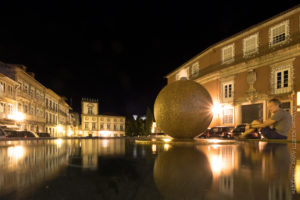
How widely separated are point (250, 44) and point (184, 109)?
1995 centimetres

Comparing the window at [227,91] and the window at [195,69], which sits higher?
the window at [195,69]

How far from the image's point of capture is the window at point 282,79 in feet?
59.0

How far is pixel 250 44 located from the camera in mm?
22234

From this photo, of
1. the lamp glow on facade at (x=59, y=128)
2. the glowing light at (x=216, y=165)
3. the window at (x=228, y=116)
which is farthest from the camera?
the lamp glow on facade at (x=59, y=128)

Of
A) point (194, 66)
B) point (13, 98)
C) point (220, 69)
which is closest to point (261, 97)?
point (220, 69)

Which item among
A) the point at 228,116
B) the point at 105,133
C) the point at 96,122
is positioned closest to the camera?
the point at 228,116

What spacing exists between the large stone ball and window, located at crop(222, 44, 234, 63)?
1942 centimetres

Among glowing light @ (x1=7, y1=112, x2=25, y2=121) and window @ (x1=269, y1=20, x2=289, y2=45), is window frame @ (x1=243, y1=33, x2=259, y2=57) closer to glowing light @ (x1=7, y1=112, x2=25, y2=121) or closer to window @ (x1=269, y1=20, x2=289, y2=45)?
window @ (x1=269, y1=20, x2=289, y2=45)

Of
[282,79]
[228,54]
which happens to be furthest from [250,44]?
[282,79]

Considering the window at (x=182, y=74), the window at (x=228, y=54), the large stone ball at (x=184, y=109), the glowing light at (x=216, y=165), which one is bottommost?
the glowing light at (x=216, y=165)

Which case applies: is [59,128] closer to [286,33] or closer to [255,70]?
[255,70]

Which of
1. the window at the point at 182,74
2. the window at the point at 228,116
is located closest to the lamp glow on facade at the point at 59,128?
the window at the point at 182,74

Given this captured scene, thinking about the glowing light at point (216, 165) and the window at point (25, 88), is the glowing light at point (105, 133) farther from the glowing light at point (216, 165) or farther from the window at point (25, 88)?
the glowing light at point (216, 165)

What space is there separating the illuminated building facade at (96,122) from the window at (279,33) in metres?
61.6
